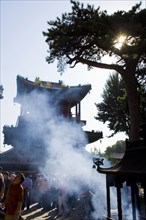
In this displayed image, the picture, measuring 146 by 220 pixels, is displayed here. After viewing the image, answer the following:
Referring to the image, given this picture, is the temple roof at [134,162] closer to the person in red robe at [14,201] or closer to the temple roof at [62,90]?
the person in red robe at [14,201]

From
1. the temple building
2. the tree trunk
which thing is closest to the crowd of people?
the tree trunk

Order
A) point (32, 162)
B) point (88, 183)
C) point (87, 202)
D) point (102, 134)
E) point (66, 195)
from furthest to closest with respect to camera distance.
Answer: point (102, 134) → point (32, 162) → point (88, 183) → point (66, 195) → point (87, 202)

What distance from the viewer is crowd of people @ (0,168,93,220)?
5828mm

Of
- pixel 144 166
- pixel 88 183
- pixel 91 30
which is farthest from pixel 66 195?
pixel 91 30

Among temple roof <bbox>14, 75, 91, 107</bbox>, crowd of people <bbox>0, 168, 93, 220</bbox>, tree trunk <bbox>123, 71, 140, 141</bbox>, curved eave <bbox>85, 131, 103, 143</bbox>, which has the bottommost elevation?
crowd of people <bbox>0, 168, 93, 220</bbox>

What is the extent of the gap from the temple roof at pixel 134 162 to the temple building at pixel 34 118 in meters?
13.1

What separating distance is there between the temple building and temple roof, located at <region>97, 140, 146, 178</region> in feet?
43.0

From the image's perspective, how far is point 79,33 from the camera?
13.8 metres

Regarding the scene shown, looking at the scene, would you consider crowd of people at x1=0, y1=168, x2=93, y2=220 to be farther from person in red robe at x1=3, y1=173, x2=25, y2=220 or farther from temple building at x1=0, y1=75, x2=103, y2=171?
temple building at x1=0, y1=75, x2=103, y2=171

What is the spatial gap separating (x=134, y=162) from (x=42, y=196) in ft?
24.4

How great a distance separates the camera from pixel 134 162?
6.12 metres

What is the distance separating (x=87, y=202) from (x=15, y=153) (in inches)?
432

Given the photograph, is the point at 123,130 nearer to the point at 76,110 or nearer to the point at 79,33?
the point at 76,110

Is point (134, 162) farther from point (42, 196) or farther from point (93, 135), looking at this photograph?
point (93, 135)
